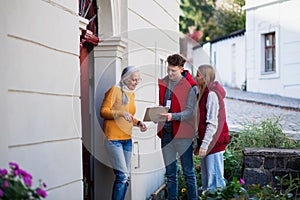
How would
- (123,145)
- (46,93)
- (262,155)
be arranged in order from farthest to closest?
1. (262,155)
2. (123,145)
3. (46,93)

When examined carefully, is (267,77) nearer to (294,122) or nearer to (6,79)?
(294,122)

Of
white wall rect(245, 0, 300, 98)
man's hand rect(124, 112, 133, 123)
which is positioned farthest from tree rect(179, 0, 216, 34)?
man's hand rect(124, 112, 133, 123)

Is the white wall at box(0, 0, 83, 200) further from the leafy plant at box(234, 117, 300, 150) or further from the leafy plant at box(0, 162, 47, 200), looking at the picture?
the leafy plant at box(234, 117, 300, 150)

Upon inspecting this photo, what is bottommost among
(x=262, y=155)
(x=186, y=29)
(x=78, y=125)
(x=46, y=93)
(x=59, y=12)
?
(x=262, y=155)

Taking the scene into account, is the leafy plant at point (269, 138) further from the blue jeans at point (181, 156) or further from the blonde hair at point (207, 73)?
the blonde hair at point (207, 73)

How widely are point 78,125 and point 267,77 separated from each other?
16.7 m

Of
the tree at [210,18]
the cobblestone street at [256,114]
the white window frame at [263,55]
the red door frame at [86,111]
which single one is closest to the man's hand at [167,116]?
the red door frame at [86,111]

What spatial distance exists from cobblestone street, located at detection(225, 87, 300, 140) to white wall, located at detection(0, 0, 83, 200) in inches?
286

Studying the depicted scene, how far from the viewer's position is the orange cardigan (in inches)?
201

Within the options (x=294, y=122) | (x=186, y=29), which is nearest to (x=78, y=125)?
(x=294, y=122)

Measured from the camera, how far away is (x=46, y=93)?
141 inches

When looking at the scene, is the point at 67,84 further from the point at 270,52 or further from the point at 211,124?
the point at 270,52

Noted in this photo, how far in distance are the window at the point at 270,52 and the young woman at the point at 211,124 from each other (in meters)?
15.1

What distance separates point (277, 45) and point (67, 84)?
53.4 ft
